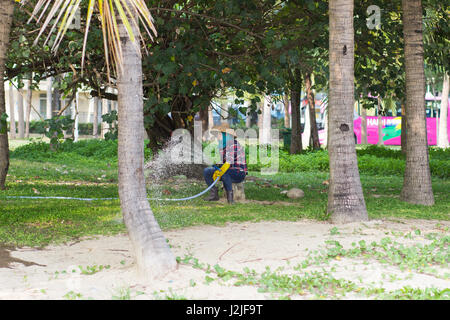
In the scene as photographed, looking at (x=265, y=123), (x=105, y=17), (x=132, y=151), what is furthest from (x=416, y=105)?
(x=265, y=123)

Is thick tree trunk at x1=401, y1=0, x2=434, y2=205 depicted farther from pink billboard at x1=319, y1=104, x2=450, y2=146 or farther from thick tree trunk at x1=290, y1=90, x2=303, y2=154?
pink billboard at x1=319, y1=104, x2=450, y2=146

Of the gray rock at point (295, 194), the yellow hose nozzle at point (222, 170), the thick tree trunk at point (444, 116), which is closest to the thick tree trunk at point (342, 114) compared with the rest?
the yellow hose nozzle at point (222, 170)

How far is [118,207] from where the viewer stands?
10344mm

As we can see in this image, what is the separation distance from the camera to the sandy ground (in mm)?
5070

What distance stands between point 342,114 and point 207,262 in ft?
11.0

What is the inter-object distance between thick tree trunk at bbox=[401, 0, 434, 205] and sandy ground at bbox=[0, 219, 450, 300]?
6.85 feet

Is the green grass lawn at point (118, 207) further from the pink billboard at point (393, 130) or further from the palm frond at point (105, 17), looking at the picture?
the pink billboard at point (393, 130)

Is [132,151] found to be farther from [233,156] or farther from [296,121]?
[296,121]

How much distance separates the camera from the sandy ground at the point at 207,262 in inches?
200

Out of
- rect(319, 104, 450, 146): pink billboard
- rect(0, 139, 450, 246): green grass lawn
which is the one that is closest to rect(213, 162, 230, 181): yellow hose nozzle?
rect(0, 139, 450, 246): green grass lawn

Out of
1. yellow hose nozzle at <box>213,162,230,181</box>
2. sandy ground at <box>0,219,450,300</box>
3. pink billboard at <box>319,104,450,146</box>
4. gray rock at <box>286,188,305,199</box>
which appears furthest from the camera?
pink billboard at <box>319,104,450,146</box>

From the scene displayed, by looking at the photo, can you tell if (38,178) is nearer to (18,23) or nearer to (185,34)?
(18,23)

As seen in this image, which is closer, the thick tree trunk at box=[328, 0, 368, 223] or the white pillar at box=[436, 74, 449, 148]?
the thick tree trunk at box=[328, 0, 368, 223]

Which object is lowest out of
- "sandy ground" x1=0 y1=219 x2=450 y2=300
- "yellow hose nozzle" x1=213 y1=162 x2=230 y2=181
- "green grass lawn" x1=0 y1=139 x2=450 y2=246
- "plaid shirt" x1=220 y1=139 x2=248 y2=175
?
"sandy ground" x1=0 y1=219 x2=450 y2=300
